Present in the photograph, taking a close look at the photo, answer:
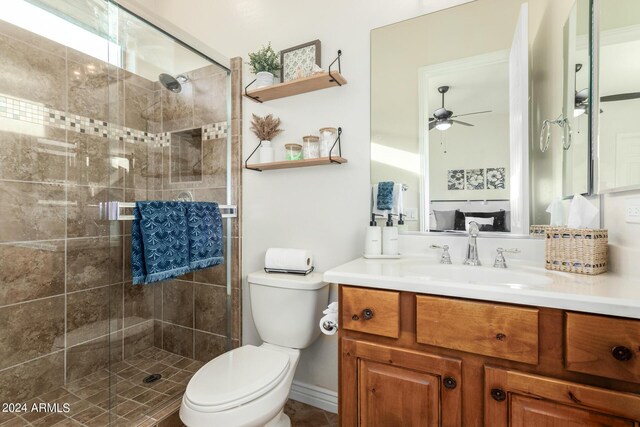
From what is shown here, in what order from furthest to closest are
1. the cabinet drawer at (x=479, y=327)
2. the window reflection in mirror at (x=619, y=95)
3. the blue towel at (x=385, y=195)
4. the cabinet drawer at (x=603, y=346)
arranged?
the blue towel at (x=385, y=195), the window reflection in mirror at (x=619, y=95), the cabinet drawer at (x=479, y=327), the cabinet drawer at (x=603, y=346)

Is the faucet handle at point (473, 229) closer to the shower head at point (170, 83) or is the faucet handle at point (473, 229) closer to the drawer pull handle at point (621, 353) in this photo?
the drawer pull handle at point (621, 353)

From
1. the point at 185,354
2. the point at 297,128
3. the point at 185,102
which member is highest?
the point at 185,102

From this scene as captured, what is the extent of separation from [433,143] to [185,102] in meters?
1.56

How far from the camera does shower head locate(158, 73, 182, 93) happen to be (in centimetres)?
185

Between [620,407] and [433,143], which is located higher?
[433,143]

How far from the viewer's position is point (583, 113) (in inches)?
44.7

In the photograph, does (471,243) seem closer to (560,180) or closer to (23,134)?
(560,180)

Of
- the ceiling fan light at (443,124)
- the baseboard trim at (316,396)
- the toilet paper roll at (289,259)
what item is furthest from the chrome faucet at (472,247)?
the baseboard trim at (316,396)

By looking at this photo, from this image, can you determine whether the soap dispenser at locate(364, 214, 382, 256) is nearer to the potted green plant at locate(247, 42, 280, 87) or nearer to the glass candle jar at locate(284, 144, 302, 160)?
the glass candle jar at locate(284, 144, 302, 160)

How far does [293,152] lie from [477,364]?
129 cm

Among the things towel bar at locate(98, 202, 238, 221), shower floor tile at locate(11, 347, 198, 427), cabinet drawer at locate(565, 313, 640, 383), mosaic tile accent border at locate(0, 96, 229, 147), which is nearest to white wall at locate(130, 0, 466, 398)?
mosaic tile accent border at locate(0, 96, 229, 147)

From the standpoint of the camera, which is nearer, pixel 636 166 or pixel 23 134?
pixel 636 166

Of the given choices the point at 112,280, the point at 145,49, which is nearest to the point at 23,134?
the point at 145,49

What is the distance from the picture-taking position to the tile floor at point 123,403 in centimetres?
145
